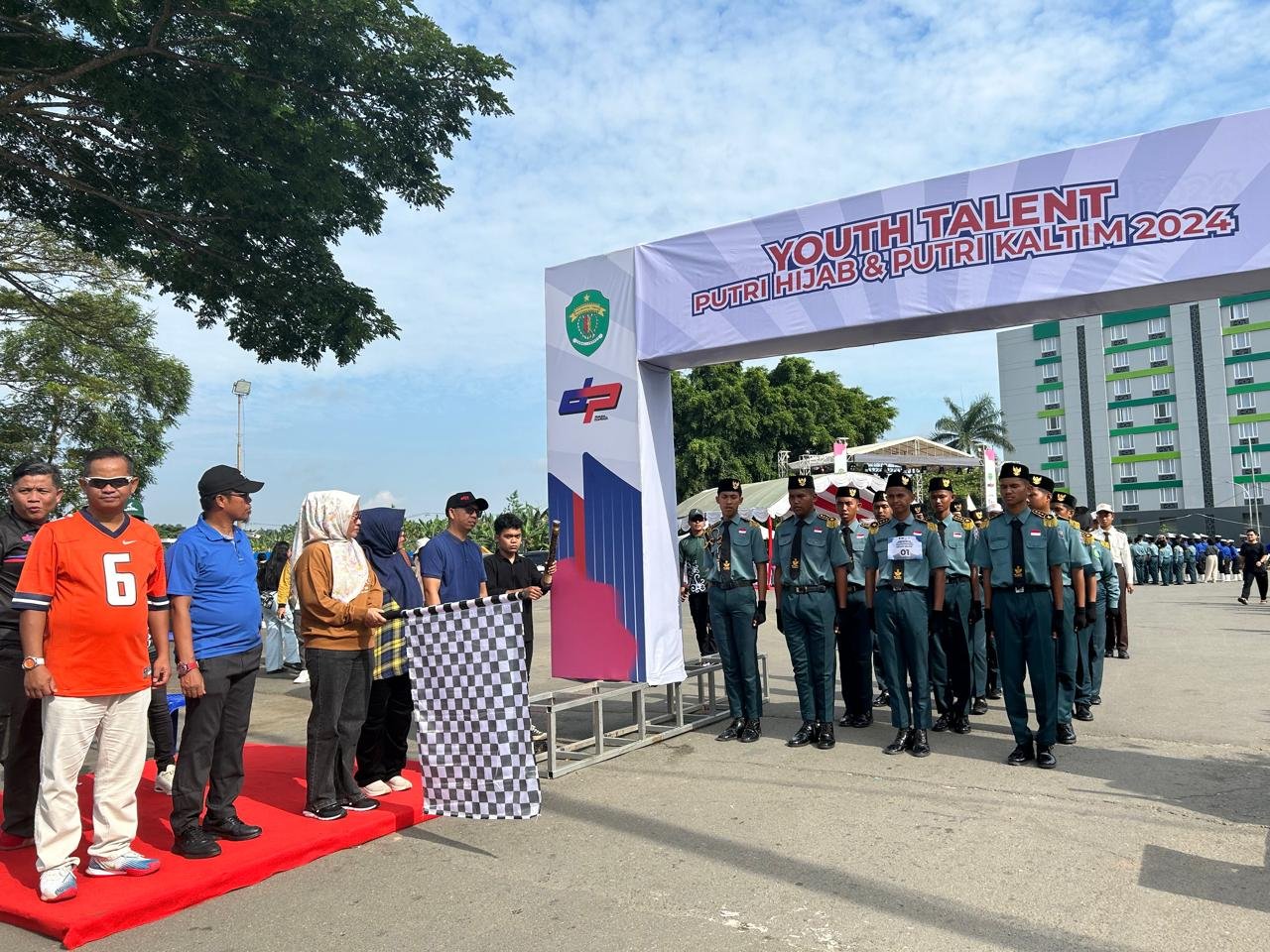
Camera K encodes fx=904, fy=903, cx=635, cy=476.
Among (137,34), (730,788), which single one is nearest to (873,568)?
(730,788)

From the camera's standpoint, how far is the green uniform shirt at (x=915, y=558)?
6.59m

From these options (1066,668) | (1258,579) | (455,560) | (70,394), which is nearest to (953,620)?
(1066,668)

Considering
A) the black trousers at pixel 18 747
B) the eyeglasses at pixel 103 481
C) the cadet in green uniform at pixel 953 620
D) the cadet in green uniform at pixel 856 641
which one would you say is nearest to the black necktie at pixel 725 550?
the cadet in green uniform at pixel 856 641

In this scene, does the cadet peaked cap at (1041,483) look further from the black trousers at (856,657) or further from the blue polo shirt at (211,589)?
the blue polo shirt at (211,589)

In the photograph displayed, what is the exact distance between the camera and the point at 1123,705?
793cm

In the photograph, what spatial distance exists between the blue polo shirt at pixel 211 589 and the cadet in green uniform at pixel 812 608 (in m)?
3.76

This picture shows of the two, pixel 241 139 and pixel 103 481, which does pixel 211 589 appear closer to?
pixel 103 481

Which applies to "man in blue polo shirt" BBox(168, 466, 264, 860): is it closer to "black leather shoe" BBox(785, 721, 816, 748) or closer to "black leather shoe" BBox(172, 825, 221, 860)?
"black leather shoe" BBox(172, 825, 221, 860)

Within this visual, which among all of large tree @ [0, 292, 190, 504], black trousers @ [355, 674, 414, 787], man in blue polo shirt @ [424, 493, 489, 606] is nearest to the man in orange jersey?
black trousers @ [355, 674, 414, 787]

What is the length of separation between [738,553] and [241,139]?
7.43 meters

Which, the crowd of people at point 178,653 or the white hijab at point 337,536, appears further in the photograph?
the white hijab at point 337,536

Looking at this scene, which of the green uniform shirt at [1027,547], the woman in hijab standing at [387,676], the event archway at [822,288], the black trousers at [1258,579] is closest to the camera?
the event archway at [822,288]

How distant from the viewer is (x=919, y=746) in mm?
6355

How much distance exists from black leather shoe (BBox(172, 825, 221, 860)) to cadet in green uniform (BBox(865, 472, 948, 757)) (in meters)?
4.36
